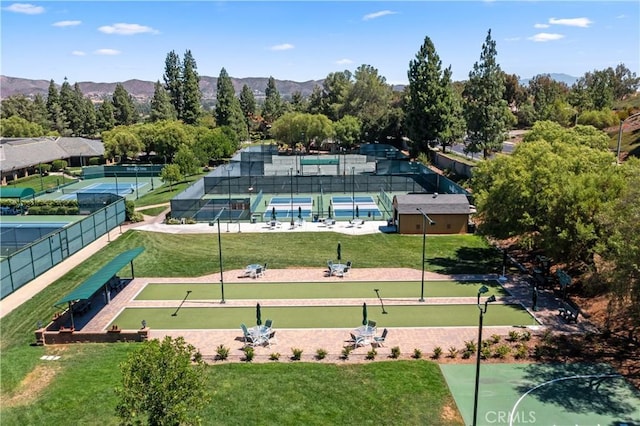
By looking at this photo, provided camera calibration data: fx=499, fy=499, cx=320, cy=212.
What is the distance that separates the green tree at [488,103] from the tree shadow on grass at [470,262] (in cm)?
2552

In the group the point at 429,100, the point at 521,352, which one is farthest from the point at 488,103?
the point at 521,352

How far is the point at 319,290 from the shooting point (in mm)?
25422

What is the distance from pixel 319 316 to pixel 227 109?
69.7 metres

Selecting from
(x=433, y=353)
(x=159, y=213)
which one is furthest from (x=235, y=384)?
(x=159, y=213)

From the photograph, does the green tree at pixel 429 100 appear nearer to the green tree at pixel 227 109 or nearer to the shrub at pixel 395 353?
the green tree at pixel 227 109

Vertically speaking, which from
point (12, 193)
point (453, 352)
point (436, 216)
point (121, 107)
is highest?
point (121, 107)

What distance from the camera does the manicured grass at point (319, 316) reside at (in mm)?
21359

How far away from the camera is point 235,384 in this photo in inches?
651

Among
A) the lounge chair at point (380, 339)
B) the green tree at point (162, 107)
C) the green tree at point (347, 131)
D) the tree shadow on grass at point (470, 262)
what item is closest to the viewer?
the lounge chair at point (380, 339)

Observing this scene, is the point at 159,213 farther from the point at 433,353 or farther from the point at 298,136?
the point at 298,136

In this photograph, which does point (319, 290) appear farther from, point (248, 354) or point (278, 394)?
point (278, 394)

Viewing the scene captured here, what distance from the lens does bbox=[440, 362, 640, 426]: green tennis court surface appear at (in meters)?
14.6

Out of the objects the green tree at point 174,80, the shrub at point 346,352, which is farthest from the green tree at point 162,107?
the shrub at point 346,352

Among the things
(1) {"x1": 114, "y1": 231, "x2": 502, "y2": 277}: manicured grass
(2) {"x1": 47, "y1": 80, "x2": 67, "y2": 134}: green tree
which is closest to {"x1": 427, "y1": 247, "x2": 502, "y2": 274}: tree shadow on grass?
(1) {"x1": 114, "y1": 231, "x2": 502, "y2": 277}: manicured grass
